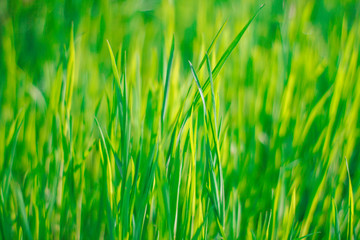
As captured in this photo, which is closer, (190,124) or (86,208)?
(190,124)

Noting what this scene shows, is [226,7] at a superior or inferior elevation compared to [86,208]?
superior

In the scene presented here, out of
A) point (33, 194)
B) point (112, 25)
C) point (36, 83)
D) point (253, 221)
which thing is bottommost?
point (253, 221)

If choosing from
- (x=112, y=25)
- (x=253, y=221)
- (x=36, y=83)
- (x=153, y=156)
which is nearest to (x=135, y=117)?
(x=153, y=156)

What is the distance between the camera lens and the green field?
1.66 ft

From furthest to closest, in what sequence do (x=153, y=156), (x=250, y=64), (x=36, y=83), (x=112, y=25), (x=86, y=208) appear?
(x=112, y=25) < (x=36, y=83) < (x=250, y=64) < (x=86, y=208) < (x=153, y=156)

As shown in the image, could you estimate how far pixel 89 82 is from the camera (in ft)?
2.80

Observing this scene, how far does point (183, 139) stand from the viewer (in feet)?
1.90

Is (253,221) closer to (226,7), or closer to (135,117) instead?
(135,117)

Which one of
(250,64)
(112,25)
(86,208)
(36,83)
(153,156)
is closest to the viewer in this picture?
(153,156)

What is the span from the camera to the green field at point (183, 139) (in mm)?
507

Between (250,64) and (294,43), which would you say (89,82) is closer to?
(250,64)

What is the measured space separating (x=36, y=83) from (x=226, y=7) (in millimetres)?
747

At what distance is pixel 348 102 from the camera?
2.31ft

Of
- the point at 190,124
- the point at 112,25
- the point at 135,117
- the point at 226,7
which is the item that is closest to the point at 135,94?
the point at 135,117
